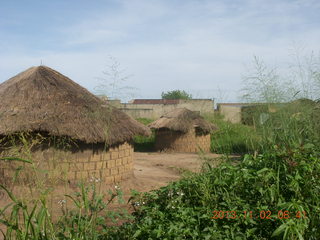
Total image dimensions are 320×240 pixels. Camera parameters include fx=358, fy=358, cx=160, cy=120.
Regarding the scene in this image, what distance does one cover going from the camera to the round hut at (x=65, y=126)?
595cm

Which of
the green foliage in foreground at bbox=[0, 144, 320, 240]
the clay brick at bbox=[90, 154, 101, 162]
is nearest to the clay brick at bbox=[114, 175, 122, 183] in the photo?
the clay brick at bbox=[90, 154, 101, 162]

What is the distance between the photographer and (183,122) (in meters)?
13.6

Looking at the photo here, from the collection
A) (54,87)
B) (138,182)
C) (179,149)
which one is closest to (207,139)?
(179,149)

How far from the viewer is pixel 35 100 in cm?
654

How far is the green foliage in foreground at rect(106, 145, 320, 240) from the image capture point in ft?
7.95

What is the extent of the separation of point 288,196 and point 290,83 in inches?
69.4

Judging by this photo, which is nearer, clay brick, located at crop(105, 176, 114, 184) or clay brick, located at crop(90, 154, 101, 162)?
clay brick, located at crop(90, 154, 101, 162)

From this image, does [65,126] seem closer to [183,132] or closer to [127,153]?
[127,153]

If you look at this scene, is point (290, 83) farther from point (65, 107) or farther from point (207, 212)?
point (65, 107)

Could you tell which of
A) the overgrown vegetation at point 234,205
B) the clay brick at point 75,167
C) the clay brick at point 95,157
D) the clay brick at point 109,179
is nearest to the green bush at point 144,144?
Result: the clay brick at point 109,179

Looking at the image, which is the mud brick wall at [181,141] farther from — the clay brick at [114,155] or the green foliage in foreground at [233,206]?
the green foliage in foreground at [233,206]

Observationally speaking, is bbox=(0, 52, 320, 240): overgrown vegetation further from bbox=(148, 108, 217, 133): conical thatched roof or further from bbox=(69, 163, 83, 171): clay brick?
bbox=(148, 108, 217, 133): conical thatched roof

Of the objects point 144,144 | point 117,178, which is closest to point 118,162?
point 117,178

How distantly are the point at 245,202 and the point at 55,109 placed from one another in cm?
466
